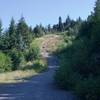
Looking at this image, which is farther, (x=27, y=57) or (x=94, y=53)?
(x=27, y=57)

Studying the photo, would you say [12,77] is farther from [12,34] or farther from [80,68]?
[12,34]

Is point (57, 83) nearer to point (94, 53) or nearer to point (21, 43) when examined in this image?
point (94, 53)

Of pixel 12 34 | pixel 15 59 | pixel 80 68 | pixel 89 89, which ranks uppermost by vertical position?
pixel 12 34

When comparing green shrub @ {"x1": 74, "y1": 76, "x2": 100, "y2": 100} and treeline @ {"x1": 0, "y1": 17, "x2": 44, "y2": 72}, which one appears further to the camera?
treeline @ {"x1": 0, "y1": 17, "x2": 44, "y2": 72}

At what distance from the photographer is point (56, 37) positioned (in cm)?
12562

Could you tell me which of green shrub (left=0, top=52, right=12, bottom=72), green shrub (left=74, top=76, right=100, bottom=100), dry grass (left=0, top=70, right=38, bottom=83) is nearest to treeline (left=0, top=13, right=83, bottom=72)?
green shrub (left=0, top=52, right=12, bottom=72)

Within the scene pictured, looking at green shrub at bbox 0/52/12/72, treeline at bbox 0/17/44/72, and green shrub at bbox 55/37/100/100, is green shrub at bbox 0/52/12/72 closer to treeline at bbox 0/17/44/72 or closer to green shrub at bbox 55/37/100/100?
treeline at bbox 0/17/44/72

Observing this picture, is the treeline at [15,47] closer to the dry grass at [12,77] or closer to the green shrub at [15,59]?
the green shrub at [15,59]

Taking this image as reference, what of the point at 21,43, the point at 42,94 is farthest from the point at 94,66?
the point at 21,43

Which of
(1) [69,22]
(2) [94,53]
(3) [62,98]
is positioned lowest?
(3) [62,98]

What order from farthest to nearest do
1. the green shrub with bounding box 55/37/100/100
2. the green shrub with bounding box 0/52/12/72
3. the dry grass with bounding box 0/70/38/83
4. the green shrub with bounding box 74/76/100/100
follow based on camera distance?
the green shrub with bounding box 0/52/12/72
the dry grass with bounding box 0/70/38/83
the green shrub with bounding box 55/37/100/100
the green shrub with bounding box 74/76/100/100

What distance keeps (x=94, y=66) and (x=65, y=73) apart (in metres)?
2.29

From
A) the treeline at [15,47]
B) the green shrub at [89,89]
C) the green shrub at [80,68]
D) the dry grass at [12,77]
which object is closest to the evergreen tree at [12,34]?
the treeline at [15,47]

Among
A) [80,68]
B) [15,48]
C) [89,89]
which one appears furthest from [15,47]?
[89,89]
